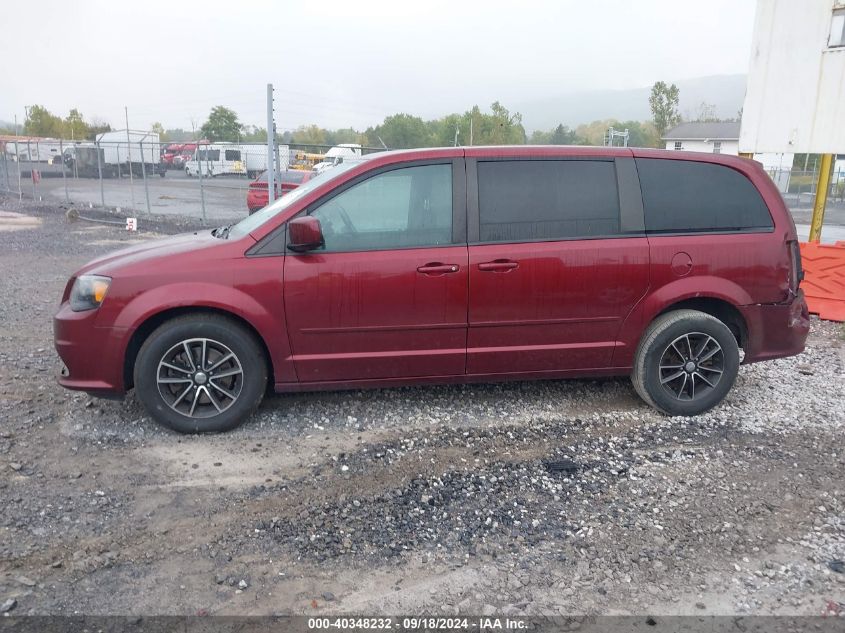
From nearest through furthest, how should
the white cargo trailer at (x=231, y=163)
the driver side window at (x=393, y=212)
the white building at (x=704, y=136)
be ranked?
the driver side window at (x=393, y=212) < the white cargo trailer at (x=231, y=163) < the white building at (x=704, y=136)

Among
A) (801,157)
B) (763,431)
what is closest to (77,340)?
(763,431)

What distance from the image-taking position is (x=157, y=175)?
39250 mm

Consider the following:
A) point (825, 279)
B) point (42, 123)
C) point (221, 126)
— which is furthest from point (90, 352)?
point (42, 123)

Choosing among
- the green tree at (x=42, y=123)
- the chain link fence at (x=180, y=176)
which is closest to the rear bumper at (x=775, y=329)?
the chain link fence at (x=180, y=176)

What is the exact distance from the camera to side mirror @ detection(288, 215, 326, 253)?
4.29 metres

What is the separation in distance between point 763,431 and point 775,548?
1.56 metres

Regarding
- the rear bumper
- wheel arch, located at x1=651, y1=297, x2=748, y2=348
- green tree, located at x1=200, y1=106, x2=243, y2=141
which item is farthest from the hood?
green tree, located at x1=200, y1=106, x2=243, y2=141

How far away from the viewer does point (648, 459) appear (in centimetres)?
424

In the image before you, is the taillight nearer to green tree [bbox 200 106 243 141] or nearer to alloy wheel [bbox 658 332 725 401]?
alloy wheel [bbox 658 332 725 401]

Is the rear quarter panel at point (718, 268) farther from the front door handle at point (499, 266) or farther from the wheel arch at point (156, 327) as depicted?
the wheel arch at point (156, 327)

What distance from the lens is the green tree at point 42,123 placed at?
199 ft

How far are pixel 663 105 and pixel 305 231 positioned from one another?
59.1 metres

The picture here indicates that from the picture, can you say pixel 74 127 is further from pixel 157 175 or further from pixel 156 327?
pixel 156 327

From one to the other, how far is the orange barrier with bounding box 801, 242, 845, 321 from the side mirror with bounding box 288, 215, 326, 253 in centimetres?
616
